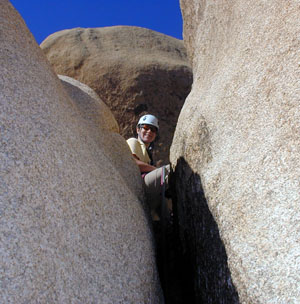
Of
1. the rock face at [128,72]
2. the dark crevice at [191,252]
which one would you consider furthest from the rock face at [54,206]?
the rock face at [128,72]

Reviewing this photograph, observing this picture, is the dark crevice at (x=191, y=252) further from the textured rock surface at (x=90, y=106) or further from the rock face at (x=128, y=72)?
the rock face at (x=128, y=72)

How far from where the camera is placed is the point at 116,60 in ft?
12.7

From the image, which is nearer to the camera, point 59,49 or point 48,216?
point 48,216

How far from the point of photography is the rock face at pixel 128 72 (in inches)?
145

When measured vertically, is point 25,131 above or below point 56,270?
above

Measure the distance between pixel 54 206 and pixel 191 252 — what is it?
2.18ft

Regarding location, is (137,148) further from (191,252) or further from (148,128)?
(191,252)

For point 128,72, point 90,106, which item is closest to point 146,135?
point 90,106

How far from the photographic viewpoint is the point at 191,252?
4.60ft

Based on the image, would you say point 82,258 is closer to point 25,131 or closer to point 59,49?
point 25,131

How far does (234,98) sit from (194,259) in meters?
0.55

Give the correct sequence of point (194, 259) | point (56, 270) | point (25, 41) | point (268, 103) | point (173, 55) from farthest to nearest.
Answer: point (173, 55)
point (194, 259)
point (25, 41)
point (268, 103)
point (56, 270)

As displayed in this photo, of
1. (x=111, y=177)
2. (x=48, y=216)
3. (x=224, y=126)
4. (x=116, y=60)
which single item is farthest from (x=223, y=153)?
(x=116, y=60)

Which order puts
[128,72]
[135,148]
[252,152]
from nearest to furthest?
[252,152] < [135,148] < [128,72]
